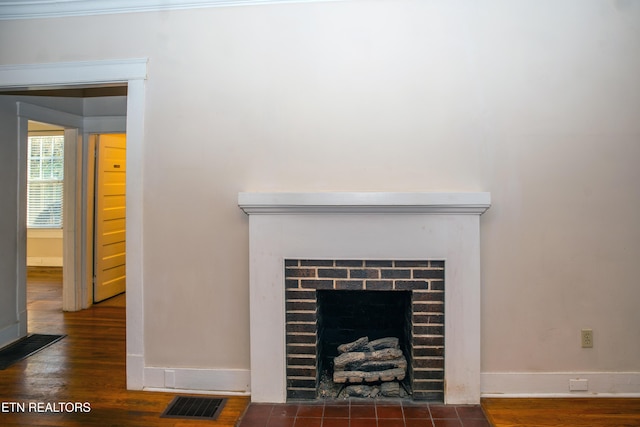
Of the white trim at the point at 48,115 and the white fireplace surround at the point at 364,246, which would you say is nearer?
the white fireplace surround at the point at 364,246

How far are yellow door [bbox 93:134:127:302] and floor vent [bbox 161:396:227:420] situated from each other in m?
2.82

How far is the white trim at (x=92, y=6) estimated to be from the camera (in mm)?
2920

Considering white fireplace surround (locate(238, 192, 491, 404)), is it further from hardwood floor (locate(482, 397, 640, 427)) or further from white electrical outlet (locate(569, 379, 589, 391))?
white electrical outlet (locate(569, 379, 589, 391))

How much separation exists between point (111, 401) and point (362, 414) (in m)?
1.54

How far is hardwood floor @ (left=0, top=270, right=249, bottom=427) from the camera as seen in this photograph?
8.61 ft

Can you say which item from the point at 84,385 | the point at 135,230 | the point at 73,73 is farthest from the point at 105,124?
the point at 84,385

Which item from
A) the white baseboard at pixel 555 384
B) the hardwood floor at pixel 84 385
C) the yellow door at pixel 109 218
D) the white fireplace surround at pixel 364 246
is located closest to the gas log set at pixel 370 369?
the white fireplace surround at pixel 364 246

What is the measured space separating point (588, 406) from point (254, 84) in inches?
110

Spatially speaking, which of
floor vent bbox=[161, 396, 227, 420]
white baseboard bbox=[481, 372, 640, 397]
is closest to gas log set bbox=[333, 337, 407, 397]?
white baseboard bbox=[481, 372, 640, 397]

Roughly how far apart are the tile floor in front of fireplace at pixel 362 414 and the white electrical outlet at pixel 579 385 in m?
0.62

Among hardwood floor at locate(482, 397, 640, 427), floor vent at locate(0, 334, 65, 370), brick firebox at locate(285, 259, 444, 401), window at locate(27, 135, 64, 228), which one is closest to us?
hardwood floor at locate(482, 397, 640, 427)

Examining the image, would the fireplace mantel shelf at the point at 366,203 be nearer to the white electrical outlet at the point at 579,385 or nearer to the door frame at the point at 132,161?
the door frame at the point at 132,161

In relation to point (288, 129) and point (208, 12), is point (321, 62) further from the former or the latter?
point (208, 12)

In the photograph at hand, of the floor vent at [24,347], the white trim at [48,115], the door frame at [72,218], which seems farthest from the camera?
the door frame at [72,218]
